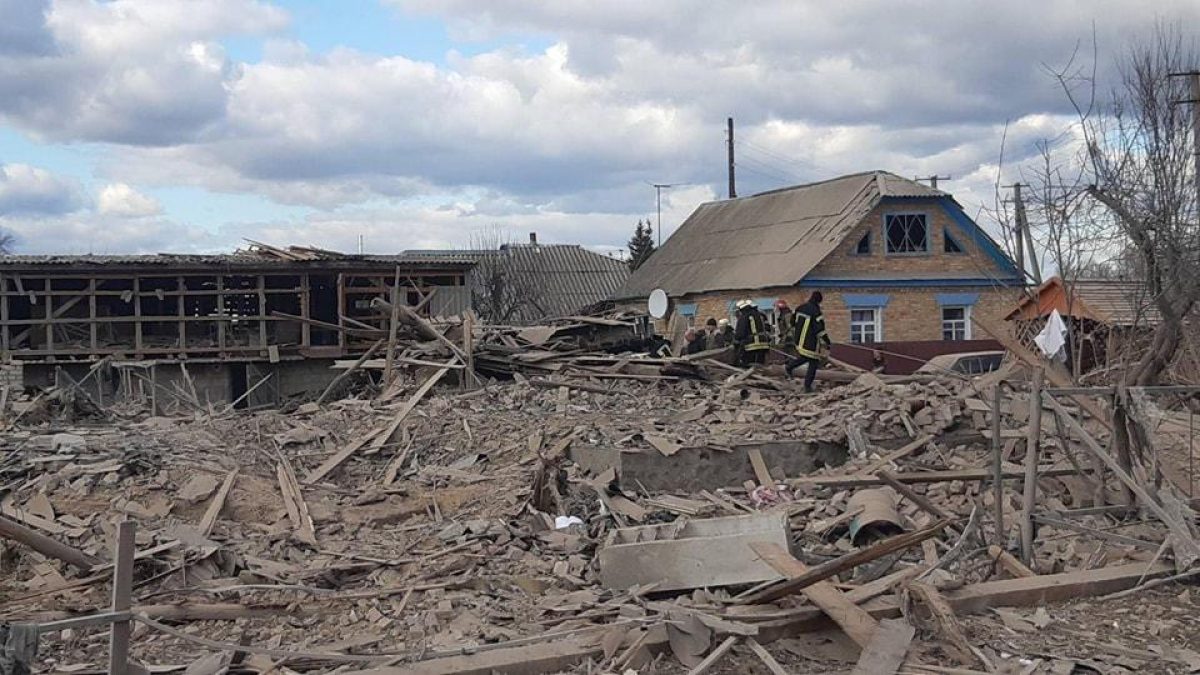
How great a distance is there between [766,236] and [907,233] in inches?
171

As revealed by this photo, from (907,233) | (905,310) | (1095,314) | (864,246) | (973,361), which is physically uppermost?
(907,233)

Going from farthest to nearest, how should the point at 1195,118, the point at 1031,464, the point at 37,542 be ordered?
the point at 1195,118
the point at 1031,464
the point at 37,542

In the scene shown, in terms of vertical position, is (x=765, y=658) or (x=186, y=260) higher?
(x=186, y=260)

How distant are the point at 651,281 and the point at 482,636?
104 feet

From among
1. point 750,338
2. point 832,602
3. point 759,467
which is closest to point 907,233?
point 750,338

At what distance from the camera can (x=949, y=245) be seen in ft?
106

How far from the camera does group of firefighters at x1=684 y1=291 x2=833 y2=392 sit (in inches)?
596

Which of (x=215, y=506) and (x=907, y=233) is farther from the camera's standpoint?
(x=907, y=233)

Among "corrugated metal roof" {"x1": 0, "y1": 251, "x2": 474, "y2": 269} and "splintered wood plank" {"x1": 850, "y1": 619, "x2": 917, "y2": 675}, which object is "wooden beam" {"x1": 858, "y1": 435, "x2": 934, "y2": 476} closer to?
"splintered wood plank" {"x1": 850, "y1": 619, "x2": 917, "y2": 675}

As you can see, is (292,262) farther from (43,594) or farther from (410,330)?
(43,594)

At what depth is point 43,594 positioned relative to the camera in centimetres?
762

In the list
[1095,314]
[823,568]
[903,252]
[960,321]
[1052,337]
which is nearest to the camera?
[823,568]

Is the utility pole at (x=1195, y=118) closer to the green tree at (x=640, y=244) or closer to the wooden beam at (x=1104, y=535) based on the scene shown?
the wooden beam at (x=1104, y=535)

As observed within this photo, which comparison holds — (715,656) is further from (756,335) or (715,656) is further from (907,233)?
(907,233)
